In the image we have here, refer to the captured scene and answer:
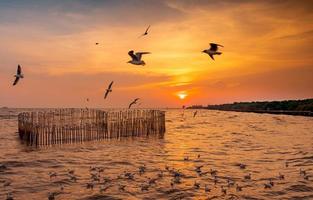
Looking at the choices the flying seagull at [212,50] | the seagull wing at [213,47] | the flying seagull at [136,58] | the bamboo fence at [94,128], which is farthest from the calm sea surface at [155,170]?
the seagull wing at [213,47]

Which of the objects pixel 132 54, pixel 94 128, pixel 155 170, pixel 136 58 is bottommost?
pixel 155 170

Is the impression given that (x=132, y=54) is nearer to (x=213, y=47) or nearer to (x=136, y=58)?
(x=136, y=58)

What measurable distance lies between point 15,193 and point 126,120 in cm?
1943

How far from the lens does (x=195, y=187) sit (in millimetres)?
14477

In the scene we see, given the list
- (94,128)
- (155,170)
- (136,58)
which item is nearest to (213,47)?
(136,58)

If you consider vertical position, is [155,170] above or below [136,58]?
below

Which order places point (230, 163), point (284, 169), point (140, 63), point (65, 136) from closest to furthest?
point (140, 63)
point (284, 169)
point (230, 163)
point (65, 136)

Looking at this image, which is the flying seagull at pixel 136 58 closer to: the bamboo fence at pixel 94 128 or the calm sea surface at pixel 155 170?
the calm sea surface at pixel 155 170

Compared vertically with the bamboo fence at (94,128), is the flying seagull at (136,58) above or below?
above

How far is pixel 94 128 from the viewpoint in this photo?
32.6 meters

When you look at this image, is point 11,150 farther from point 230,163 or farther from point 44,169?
point 230,163

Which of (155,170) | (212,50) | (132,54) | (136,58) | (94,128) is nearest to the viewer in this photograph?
(212,50)

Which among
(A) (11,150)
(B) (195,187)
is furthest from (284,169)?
(A) (11,150)

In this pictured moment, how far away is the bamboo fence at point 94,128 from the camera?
27.9 meters
